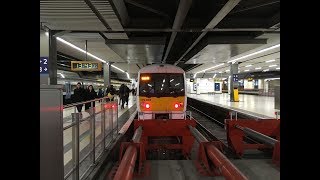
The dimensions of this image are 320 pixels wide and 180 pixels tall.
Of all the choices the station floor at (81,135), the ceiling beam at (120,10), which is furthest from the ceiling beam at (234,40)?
the station floor at (81,135)

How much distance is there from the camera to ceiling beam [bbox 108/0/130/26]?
9027 millimetres

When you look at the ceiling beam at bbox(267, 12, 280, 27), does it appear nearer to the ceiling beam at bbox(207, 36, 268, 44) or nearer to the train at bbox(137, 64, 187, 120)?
the ceiling beam at bbox(207, 36, 268, 44)

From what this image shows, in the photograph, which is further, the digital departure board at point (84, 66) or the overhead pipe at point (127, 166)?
the digital departure board at point (84, 66)

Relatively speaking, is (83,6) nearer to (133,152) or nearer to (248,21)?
(133,152)

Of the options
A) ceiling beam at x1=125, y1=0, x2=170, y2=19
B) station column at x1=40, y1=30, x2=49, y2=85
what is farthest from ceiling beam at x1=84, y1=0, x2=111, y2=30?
station column at x1=40, y1=30, x2=49, y2=85

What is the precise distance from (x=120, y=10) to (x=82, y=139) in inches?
212

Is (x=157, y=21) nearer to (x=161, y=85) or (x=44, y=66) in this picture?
(x=161, y=85)

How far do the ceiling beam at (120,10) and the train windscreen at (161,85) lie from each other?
101 inches

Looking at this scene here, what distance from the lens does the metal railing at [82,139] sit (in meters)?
5.20

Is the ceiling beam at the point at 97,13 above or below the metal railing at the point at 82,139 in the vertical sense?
above

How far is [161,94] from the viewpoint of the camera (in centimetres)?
1374

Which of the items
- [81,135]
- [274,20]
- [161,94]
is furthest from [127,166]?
[274,20]

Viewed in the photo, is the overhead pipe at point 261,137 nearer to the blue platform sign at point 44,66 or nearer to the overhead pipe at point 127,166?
the overhead pipe at point 127,166

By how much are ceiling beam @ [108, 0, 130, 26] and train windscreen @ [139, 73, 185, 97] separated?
8.43 ft
